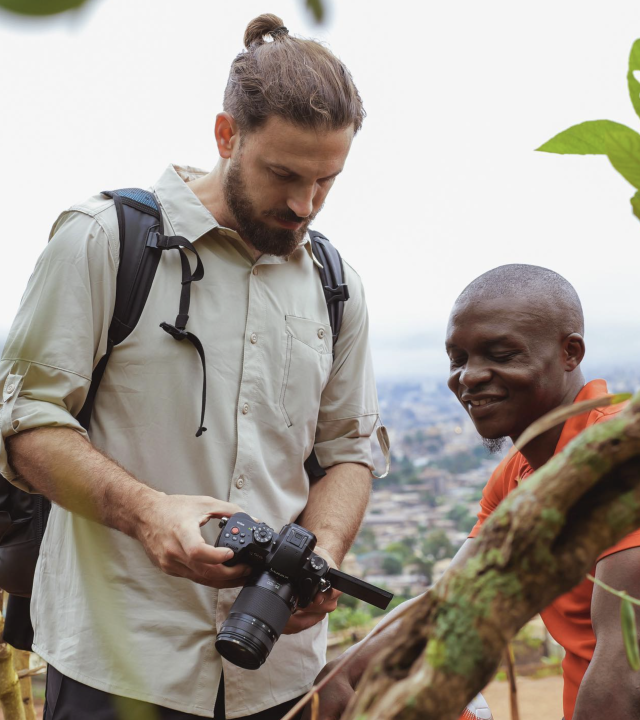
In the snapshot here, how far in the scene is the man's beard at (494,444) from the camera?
1.84 meters

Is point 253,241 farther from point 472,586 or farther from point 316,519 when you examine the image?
point 472,586

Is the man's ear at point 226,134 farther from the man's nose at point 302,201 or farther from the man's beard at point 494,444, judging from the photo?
the man's beard at point 494,444

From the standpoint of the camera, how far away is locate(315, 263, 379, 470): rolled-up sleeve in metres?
2.00

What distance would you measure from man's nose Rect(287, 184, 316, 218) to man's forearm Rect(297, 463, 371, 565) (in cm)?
64

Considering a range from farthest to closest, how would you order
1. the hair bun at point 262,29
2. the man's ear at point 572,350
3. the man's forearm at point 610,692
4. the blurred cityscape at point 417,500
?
the blurred cityscape at point 417,500 → the hair bun at point 262,29 → the man's ear at point 572,350 → the man's forearm at point 610,692

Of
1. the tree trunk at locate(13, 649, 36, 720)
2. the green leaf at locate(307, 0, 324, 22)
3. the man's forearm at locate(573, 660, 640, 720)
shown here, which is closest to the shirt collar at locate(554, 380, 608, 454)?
the man's forearm at locate(573, 660, 640, 720)

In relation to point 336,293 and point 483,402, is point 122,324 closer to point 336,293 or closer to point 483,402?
point 336,293

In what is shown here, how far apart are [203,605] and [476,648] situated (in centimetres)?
134

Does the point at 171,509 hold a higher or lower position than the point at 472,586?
lower

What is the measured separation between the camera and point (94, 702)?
1.58m

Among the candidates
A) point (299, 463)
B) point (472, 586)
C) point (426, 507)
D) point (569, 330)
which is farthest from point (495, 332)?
point (426, 507)

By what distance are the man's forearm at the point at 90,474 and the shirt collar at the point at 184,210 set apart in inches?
21.1

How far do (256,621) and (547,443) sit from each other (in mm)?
717

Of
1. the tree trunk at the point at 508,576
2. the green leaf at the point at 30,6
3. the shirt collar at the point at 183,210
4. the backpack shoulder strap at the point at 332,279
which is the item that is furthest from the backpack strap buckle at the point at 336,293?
the green leaf at the point at 30,6
